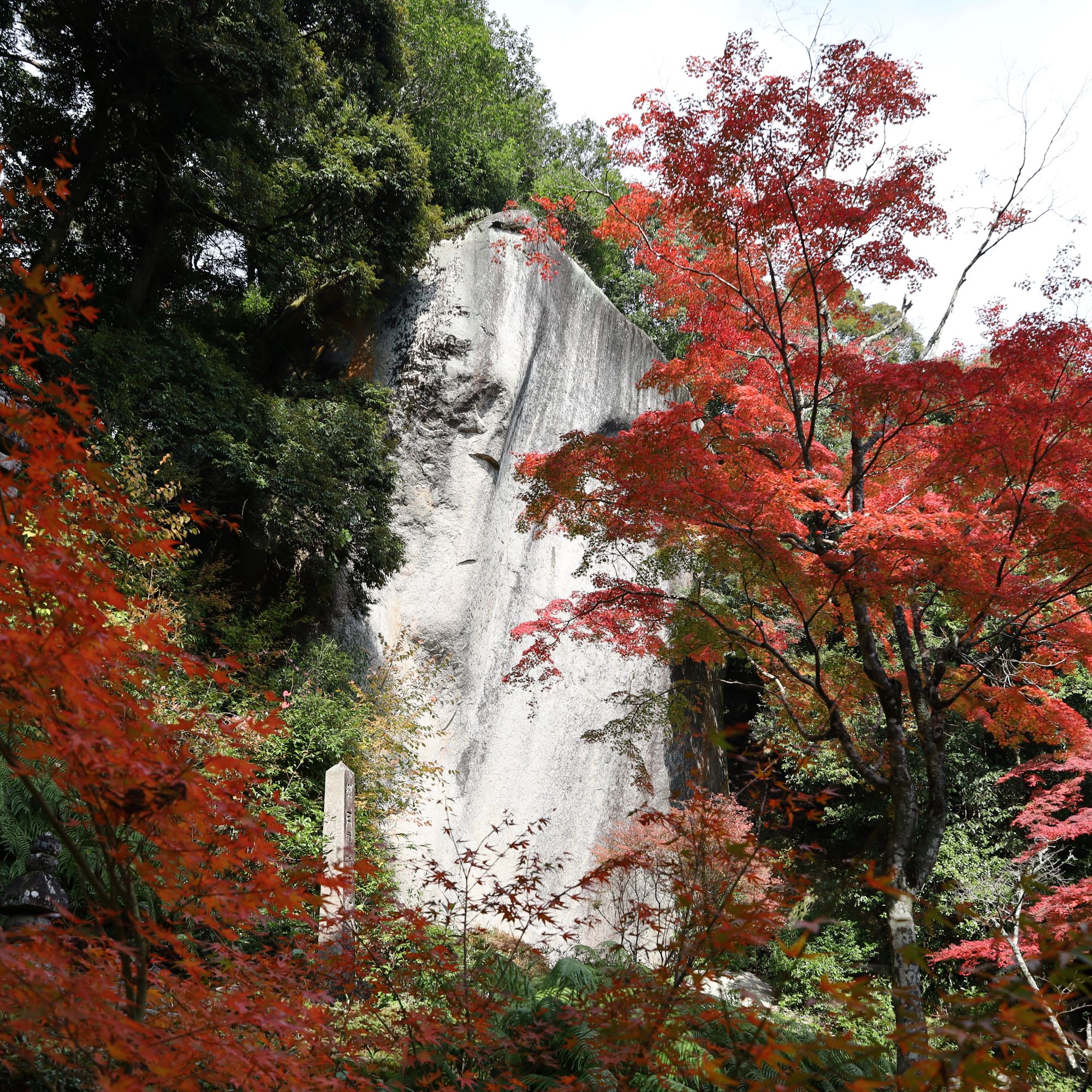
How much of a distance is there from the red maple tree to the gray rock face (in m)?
2.90

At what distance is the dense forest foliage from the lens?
2.23m

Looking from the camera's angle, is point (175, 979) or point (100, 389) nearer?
point (175, 979)

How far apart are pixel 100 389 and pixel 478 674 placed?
17.2ft

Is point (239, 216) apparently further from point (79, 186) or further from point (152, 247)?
point (79, 186)

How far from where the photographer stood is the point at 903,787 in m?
5.15

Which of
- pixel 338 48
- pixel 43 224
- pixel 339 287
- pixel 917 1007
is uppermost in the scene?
pixel 338 48

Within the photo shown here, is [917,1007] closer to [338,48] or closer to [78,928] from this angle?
[78,928]

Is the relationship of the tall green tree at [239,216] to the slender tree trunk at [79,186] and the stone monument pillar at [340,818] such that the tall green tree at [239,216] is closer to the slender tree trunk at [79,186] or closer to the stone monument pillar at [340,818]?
the slender tree trunk at [79,186]

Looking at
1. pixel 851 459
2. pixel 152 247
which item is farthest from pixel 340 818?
pixel 152 247

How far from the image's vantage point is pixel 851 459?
6152 millimetres

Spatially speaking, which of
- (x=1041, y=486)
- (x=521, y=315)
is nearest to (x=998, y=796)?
(x=1041, y=486)

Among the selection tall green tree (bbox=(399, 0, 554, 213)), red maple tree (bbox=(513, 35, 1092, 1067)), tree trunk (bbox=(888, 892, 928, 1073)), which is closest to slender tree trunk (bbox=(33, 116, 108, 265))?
tall green tree (bbox=(399, 0, 554, 213))

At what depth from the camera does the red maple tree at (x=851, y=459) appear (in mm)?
5188

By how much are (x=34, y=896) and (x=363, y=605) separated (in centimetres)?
546
